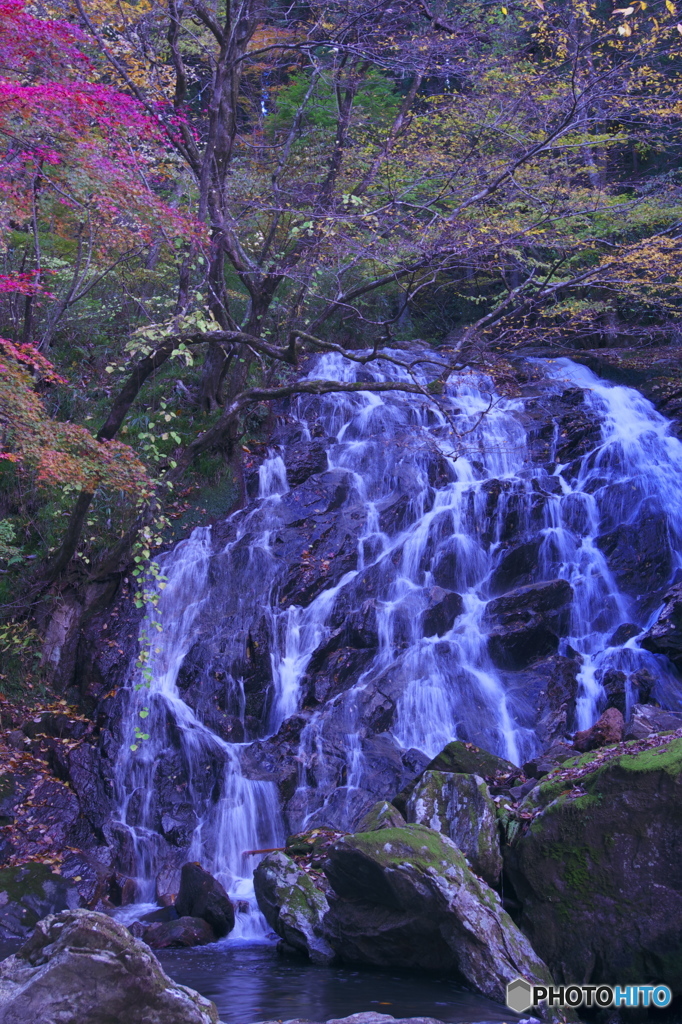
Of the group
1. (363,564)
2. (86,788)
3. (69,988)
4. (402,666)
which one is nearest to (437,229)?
(363,564)

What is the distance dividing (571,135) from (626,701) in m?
10.6

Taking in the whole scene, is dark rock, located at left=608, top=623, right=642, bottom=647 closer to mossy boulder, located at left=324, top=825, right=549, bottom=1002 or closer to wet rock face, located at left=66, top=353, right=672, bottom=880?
wet rock face, located at left=66, top=353, right=672, bottom=880

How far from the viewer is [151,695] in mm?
9953

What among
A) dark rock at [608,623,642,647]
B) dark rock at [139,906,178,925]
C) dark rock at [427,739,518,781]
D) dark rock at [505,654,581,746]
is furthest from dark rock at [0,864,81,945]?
dark rock at [608,623,642,647]

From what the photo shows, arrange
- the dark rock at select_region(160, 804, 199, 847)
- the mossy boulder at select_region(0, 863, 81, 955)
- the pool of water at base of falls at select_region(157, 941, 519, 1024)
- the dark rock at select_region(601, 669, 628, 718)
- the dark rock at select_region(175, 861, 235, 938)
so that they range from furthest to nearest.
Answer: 1. the dark rock at select_region(601, 669, 628, 718)
2. the dark rock at select_region(160, 804, 199, 847)
3. the dark rock at select_region(175, 861, 235, 938)
4. the mossy boulder at select_region(0, 863, 81, 955)
5. the pool of water at base of falls at select_region(157, 941, 519, 1024)

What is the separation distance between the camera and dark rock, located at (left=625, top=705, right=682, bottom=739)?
290 inches

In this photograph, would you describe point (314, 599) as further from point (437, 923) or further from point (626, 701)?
point (437, 923)

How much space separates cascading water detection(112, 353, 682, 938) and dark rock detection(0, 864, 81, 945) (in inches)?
40.3

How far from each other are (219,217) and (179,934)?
936 cm

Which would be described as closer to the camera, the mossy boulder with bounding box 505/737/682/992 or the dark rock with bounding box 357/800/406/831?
the mossy boulder with bounding box 505/737/682/992

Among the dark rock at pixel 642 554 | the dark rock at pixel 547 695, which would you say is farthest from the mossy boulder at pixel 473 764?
the dark rock at pixel 642 554

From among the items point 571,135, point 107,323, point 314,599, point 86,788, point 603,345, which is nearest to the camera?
point 86,788

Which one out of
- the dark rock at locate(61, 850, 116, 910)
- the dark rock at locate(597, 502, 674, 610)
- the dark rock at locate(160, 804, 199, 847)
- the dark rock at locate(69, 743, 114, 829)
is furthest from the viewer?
the dark rock at locate(597, 502, 674, 610)

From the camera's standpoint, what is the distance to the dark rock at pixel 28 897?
6.86 metres
